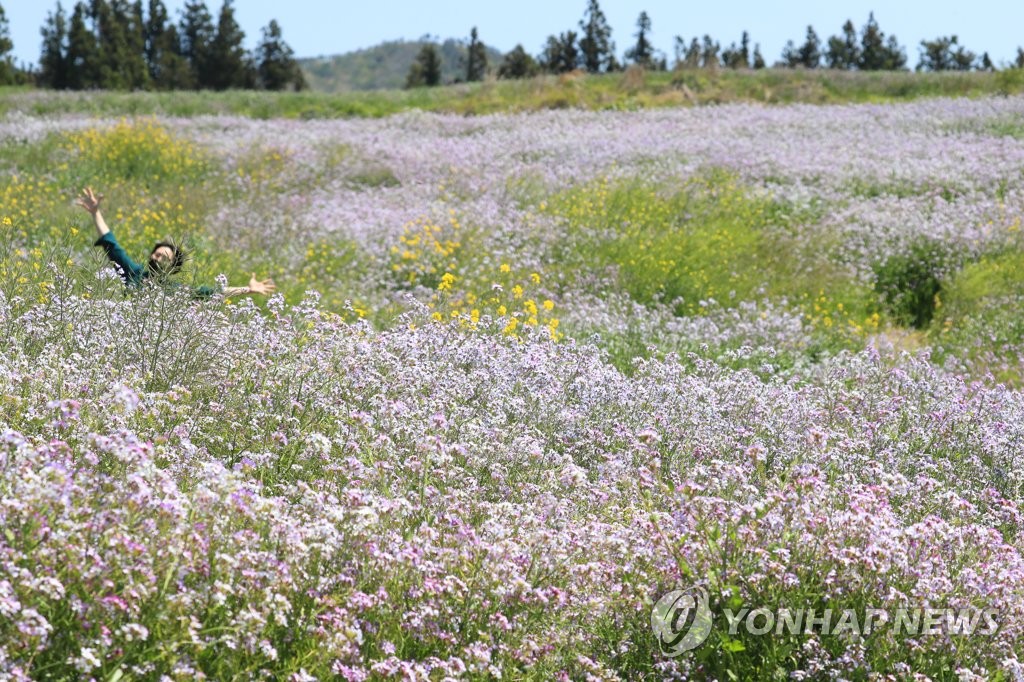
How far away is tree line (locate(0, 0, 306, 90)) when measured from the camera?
74.5 m

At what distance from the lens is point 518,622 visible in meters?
3.72

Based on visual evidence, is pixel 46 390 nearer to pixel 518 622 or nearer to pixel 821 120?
pixel 518 622

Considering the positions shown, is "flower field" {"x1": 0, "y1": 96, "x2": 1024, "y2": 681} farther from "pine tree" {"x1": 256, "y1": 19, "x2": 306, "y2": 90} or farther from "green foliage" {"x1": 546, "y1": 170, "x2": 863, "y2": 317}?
"pine tree" {"x1": 256, "y1": 19, "x2": 306, "y2": 90}

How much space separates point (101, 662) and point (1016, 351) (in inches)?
392

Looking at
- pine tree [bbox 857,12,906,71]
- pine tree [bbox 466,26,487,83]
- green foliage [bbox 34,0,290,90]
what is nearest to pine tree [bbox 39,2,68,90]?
green foliage [bbox 34,0,290,90]

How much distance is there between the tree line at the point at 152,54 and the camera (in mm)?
74500

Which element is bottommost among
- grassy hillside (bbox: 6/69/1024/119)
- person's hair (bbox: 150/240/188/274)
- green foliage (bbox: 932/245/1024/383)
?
green foliage (bbox: 932/245/1024/383)

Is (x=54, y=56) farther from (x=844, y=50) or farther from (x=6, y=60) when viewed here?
(x=844, y=50)

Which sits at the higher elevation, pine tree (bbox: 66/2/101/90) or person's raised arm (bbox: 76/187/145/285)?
pine tree (bbox: 66/2/101/90)

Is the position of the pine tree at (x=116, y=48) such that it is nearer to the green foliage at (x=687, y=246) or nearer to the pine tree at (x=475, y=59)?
the pine tree at (x=475, y=59)

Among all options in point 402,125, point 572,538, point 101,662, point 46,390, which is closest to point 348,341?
point 46,390

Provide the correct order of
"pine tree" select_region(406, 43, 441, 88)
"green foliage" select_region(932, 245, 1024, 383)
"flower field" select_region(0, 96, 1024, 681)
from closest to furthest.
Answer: "flower field" select_region(0, 96, 1024, 681) → "green foliage" select_region(932, 245, 1024, 383) → "pine tree" select_region(406, 43, 441, 88)

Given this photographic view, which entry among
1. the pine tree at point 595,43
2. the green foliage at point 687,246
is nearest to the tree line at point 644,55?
the pine tree at point 595,43

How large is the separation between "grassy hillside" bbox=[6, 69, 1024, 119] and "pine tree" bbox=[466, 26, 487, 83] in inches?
1996
